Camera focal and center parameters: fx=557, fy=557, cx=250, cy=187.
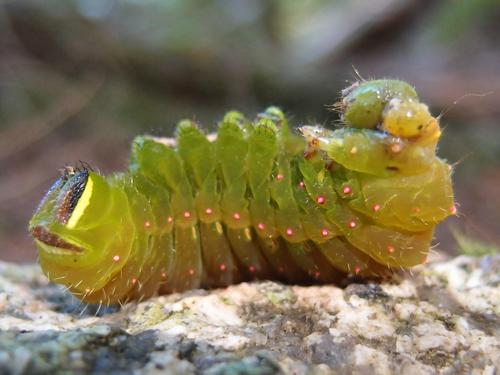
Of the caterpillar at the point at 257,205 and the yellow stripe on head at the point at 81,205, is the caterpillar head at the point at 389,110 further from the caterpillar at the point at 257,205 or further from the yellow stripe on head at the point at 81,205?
the yellow stripe on head at the point at 81,205

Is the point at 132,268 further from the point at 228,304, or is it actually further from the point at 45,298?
the point at 45,298

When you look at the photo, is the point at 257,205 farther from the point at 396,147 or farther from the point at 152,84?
the point at 152,84

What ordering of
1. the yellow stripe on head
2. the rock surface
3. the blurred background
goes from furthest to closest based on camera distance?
the blurred background
the yellow stripe on head
the rock surface

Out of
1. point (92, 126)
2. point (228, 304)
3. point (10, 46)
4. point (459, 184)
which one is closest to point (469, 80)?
point (459, 184)

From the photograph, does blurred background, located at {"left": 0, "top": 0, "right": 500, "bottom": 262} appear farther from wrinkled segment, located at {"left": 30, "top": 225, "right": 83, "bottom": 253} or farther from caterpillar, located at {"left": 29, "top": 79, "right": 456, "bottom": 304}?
wrinkled segment, located at {"left": 30, "top": 225, "right": 83, "bottom": 253}

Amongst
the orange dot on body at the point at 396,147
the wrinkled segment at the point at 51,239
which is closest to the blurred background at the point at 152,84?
the wrinkled segment at the point at 51,239

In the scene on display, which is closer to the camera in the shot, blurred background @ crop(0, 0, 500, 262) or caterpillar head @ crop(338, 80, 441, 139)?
caterpillar head @ crop(338, 80, 441, 139)

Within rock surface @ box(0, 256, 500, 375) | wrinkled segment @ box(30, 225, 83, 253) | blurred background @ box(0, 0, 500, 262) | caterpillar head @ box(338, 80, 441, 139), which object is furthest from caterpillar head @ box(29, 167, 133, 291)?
blurred background @ box(0, 0, 500, 262)

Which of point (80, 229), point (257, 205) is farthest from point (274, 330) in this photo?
point (80, 229)
